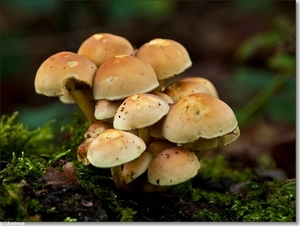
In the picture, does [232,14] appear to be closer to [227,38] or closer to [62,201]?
[227,38]

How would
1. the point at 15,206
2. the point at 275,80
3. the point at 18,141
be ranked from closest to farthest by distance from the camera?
the point at 15,206 < the point at 18,141 < the point at 275,80

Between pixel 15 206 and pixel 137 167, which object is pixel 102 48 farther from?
pixel 15 206

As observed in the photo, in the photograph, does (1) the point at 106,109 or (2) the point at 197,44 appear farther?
(2) the point at 197,44

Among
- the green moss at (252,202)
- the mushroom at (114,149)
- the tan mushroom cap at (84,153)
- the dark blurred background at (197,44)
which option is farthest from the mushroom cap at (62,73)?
the dark blurred background at (197,44)

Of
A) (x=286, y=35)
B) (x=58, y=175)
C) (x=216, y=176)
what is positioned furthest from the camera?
(x=286, y=35)

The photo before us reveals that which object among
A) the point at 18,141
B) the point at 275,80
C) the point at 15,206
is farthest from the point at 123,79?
the point at 275,80

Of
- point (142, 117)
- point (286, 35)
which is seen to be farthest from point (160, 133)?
point (286, 35)

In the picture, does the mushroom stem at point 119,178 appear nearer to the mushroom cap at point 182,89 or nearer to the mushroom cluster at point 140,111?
the mushroom cluster at point 140,111
